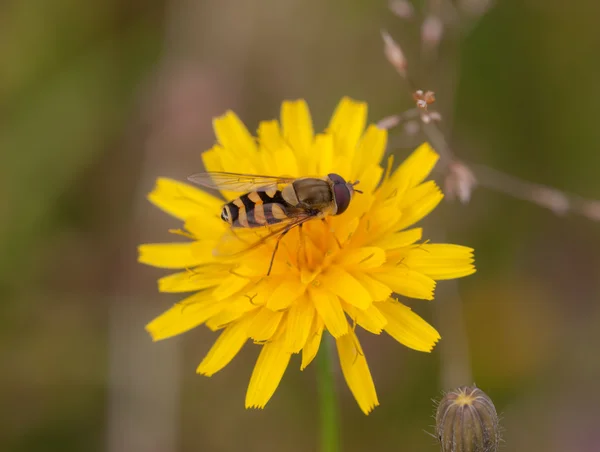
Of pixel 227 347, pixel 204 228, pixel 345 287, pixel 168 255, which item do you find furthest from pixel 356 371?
pixel 168 255

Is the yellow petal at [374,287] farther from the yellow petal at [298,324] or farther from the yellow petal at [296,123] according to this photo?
the yellow petal at [296,123]

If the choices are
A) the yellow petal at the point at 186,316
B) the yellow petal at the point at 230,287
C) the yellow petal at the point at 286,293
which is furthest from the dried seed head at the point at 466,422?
the yellow petal at the point at 186,316

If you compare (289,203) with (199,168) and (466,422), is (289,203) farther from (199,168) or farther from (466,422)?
(199,168)

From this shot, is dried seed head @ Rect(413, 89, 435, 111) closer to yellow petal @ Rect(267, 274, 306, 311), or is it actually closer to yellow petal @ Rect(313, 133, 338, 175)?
yellow petal @ Rect(313, 133, 338, 175)

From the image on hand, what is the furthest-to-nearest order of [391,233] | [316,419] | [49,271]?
1. [49,271]
2. [316,419]
3. [391,233]

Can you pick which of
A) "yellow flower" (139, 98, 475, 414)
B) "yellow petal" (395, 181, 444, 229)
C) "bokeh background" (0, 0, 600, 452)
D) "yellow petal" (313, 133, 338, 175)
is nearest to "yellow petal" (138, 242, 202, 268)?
"yellow flower" (139, 98, 475, 414)

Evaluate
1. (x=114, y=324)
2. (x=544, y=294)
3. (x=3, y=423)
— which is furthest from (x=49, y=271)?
(x=544, y=294)

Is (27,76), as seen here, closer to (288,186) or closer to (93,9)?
(93,9)
